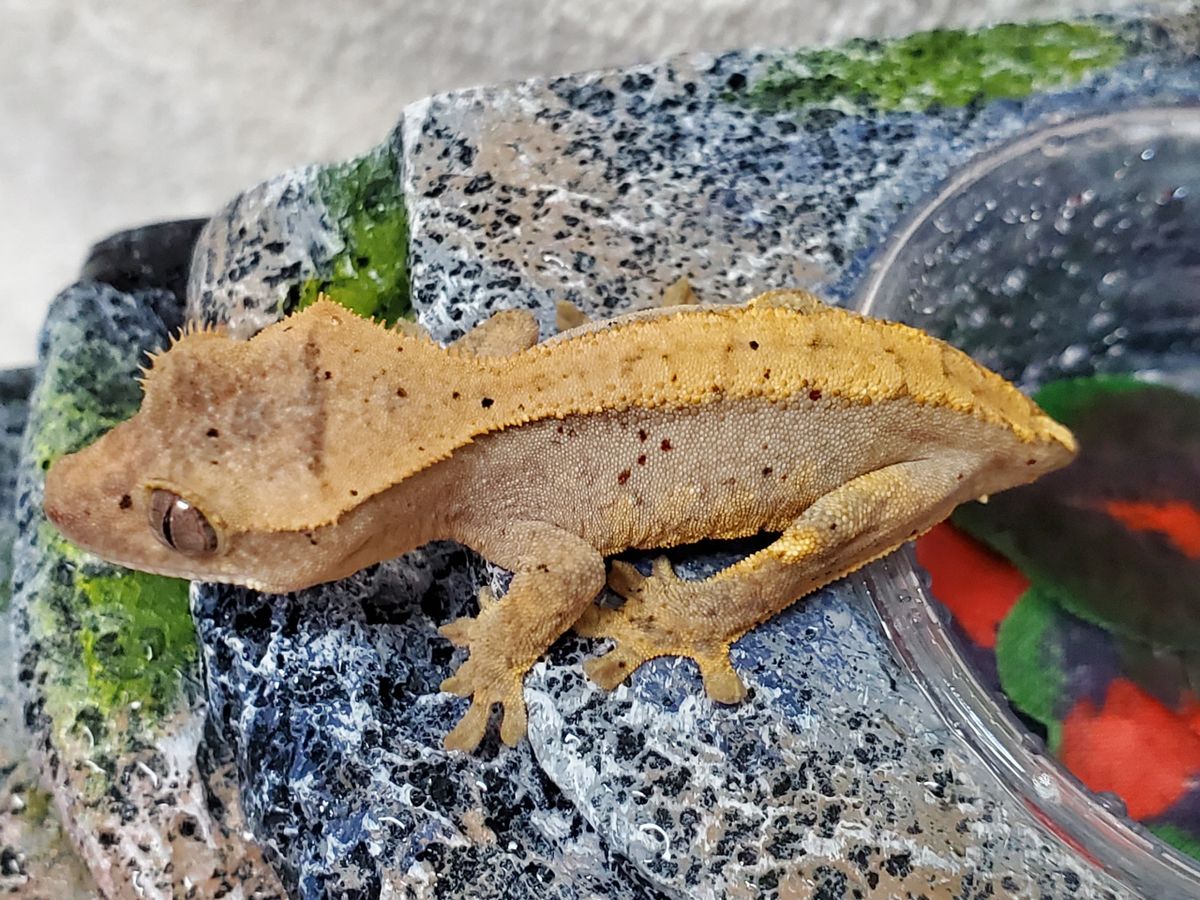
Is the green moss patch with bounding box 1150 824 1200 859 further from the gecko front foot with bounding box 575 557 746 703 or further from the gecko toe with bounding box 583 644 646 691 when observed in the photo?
the gecko toe with bounding box 583 644 646 691

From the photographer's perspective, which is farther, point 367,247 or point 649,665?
point 367,247

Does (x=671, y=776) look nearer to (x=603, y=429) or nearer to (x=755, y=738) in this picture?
(x=755, y=738)

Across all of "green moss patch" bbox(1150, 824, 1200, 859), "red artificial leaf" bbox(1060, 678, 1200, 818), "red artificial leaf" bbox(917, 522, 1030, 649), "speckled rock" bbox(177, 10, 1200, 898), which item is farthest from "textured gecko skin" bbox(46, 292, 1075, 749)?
"green moss patch" bbox(1150, 824, 1200, 859)

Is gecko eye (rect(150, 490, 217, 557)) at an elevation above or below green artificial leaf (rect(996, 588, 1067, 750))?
above

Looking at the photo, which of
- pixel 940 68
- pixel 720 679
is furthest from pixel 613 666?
pixel 940 68

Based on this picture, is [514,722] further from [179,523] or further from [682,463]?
[179,523]

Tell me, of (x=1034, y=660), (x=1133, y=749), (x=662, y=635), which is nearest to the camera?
(x=662, y=635)
